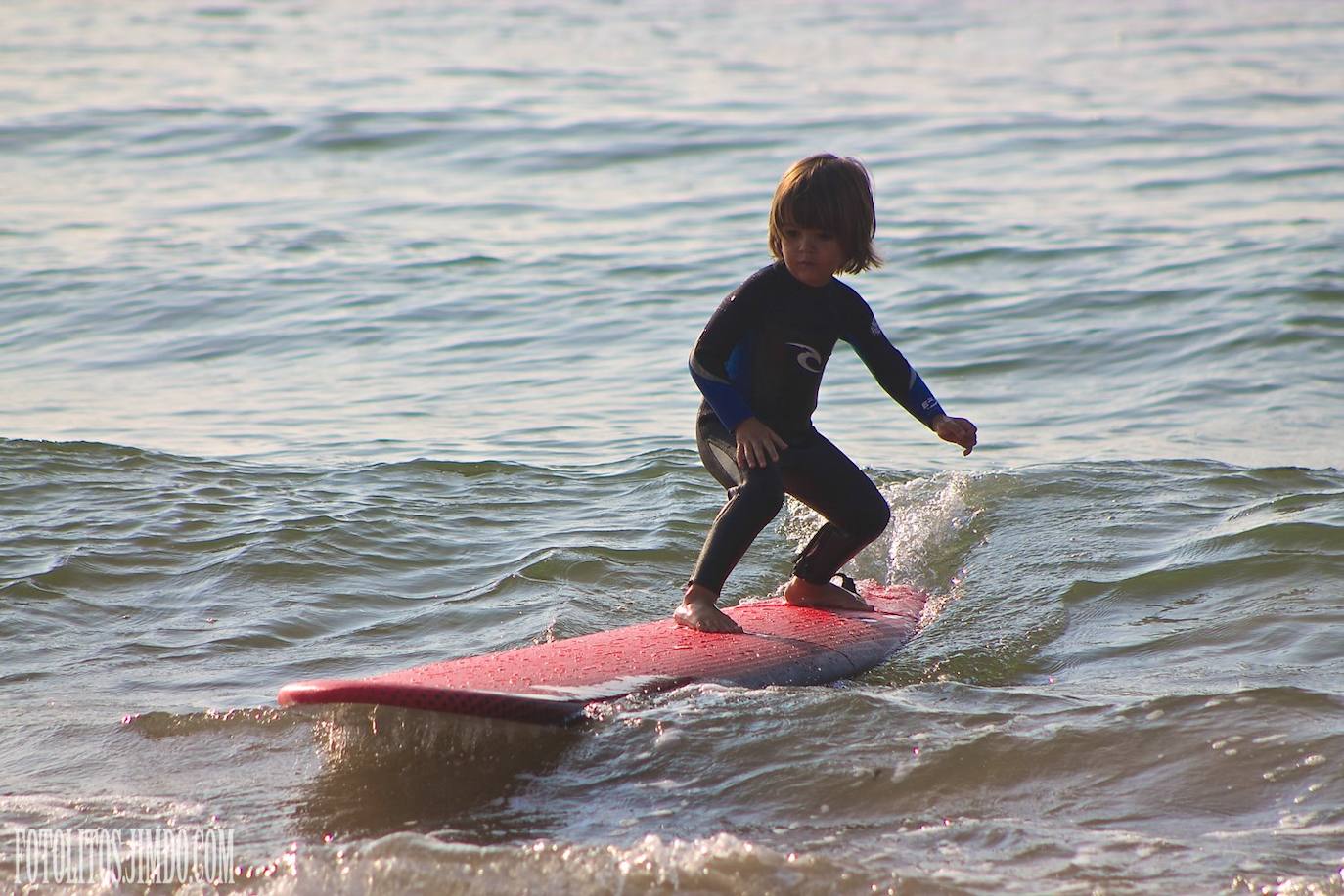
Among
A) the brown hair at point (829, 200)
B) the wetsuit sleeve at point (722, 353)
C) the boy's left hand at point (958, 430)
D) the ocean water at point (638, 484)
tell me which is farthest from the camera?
the boy's left hand at point (958, 430)

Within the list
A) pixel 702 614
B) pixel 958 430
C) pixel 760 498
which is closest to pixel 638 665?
pixel 702 614

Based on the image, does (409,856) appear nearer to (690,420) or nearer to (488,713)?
(488,713)

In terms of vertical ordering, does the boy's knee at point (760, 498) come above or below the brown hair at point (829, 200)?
below

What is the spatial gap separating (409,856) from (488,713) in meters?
0.46

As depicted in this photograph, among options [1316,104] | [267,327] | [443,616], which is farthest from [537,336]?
[1316,104]

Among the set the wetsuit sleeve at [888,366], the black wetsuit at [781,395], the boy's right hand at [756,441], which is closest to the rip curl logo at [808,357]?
the black wetsuit at [781,395]

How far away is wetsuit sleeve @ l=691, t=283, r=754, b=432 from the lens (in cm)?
451

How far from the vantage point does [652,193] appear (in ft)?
47.8

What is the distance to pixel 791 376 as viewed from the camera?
462 cm

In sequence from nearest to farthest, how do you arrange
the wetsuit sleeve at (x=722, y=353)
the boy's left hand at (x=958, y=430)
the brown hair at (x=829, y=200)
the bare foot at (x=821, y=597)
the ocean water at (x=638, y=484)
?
the ocean water at (x=638, y=484)
the brown hair at (x=829, y=200)
the wetsuit sleeve at (x=722, y=353)
the boy's left hand at (x=958, y=430)
the bare foot at (x=821, y=597)

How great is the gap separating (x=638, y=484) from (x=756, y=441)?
2446 mm

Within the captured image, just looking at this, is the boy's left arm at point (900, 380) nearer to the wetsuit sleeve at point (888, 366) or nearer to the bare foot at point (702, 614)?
the wetsuit sleeve at point (888, 366)

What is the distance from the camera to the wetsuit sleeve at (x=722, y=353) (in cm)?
451

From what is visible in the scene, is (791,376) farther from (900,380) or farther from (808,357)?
(900,380)
